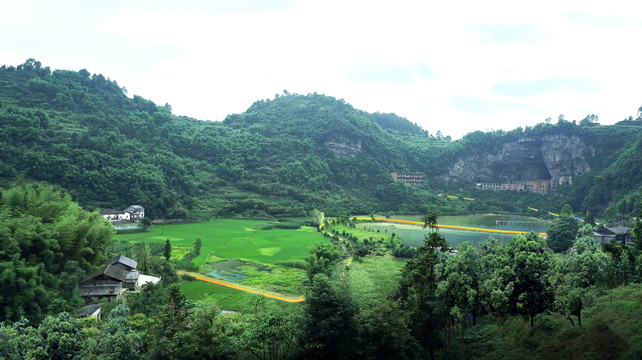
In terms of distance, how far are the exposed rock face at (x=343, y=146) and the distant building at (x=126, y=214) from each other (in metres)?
60.9

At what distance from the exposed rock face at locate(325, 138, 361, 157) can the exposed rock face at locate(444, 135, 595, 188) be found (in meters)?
27.8

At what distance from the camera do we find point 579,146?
286 ft

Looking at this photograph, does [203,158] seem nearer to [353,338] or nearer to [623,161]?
[353,338]

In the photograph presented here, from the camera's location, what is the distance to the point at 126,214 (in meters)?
46.2

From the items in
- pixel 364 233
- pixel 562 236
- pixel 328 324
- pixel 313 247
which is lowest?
pixel 364 233

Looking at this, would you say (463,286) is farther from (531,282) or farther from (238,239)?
(238,239)

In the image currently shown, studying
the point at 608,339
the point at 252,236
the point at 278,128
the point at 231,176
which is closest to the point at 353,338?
the point at 608,339

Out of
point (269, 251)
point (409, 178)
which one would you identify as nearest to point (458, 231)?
point (269, 251)

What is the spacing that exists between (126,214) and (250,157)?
39.7 m

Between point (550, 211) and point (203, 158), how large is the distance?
75459mm

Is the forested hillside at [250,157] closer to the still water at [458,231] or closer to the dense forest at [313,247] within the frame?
the dense forest at [313,247]

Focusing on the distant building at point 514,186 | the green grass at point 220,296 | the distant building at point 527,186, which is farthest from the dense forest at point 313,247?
the distant building at point 514,186

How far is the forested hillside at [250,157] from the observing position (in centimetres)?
5078

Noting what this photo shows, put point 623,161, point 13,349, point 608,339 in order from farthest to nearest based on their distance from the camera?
1. point 623,161
2. point 608,339
3. point 13,349
